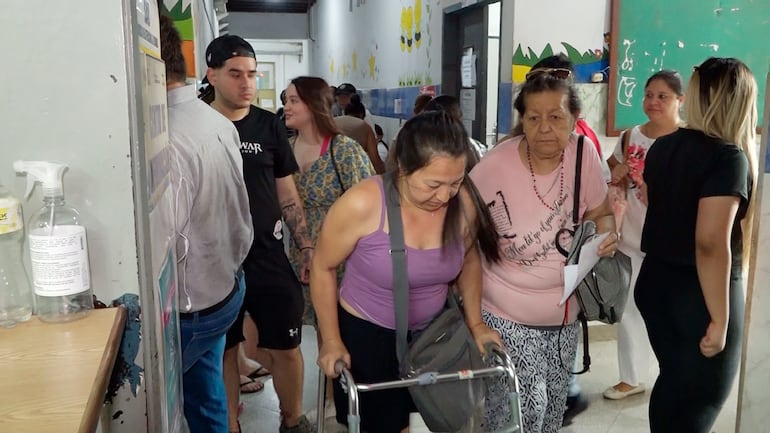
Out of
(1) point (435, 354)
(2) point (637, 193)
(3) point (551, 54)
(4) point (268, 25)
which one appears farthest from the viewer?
(4) point (268, 25)

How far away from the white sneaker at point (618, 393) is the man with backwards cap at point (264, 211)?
156 centimetres

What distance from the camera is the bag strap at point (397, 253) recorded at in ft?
5.98

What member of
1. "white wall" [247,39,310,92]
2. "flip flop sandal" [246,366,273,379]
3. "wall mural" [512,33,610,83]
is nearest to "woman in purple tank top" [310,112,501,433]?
"flip flop sandal" [246,366,273,379]

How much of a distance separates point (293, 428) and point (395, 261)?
130cm

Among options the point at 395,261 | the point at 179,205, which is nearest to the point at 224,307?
the point at 179,205

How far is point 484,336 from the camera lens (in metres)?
1.96

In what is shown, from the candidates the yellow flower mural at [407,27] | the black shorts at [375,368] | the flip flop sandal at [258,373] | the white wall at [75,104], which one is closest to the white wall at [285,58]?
the yellow flower mural at [407,27]

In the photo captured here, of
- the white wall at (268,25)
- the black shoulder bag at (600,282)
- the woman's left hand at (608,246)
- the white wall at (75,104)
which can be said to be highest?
the white wall at (268,25)

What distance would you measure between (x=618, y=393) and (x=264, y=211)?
1.97 metres

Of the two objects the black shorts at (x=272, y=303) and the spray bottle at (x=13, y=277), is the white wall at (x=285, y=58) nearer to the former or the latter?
the black shorts at (x=272, y=303)

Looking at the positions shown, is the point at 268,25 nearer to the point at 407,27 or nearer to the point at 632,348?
the point at 407,27

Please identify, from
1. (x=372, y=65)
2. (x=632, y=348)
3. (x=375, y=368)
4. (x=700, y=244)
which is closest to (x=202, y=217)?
(x=375, y=368)

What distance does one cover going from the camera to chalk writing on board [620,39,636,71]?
378 centimetres

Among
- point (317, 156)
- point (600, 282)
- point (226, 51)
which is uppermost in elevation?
point (226, 51)
